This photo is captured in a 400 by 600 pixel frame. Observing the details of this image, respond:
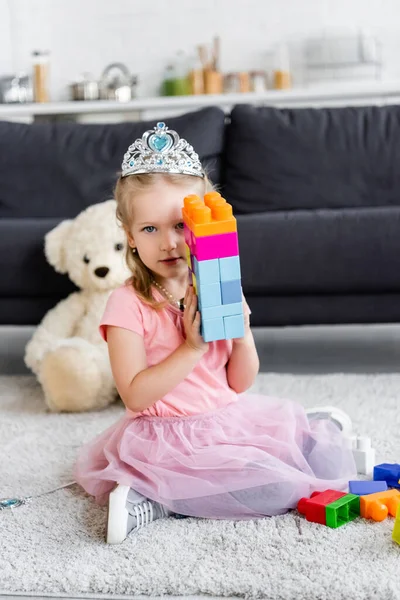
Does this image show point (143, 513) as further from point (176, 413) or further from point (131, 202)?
point (131, 202)

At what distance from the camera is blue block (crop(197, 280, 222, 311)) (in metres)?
1.33

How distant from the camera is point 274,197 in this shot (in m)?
2.96

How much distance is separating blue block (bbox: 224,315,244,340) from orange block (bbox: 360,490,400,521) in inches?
13.9

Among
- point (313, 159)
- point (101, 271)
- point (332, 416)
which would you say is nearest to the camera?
point (332, 416)

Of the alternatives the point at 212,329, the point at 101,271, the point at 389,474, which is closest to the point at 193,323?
the point at 212,329

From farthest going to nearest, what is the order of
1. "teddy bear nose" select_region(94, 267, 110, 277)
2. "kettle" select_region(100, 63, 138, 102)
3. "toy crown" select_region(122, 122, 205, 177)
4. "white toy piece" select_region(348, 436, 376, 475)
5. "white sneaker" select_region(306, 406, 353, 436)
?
"kettle" select_region(100, 63, 138, 102) → "teddy bear nose" select_region(94, 267, 110, 277) → "white sneaker" select_region(306, 406, 353, 436) → "white toy piece" select_region(348, 436, 376, 475) → "toy crown" select_region(122, 122, 205, 177)

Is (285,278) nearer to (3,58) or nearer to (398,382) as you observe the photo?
(398,382)

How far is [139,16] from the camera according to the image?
203 inches

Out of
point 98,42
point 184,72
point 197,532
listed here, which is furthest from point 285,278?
point 98,42

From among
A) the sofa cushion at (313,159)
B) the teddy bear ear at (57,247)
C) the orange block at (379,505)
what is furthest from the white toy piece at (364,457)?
the sofa cushion at (313,159)

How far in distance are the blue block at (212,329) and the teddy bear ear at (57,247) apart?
4.00ft

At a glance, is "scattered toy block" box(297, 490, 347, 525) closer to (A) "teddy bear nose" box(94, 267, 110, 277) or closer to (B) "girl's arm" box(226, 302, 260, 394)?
(B) "girl's arm" box(226, 302, 260, 394)

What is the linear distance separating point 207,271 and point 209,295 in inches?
1.6

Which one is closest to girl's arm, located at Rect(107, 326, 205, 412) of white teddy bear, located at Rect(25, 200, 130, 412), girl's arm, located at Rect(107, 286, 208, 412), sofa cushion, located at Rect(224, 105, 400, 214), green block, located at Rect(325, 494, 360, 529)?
girl's arm, located at Rect(107, 286, 208, 412)
